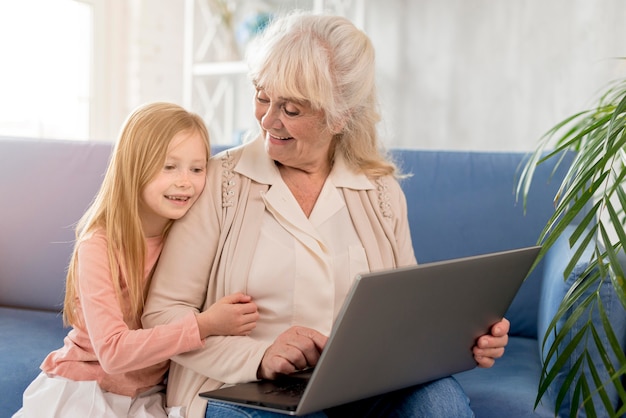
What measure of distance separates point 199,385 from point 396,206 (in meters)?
0.56

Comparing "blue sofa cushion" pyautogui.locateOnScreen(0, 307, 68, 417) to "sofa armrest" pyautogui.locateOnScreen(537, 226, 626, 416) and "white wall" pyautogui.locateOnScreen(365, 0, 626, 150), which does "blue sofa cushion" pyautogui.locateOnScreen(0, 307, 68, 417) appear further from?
"white wall" pyautogui.locateOnScreen(365, 0, 626, 150)

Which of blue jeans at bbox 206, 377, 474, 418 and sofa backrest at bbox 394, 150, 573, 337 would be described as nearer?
blue jeans at bbox 206, 377, 474, 418

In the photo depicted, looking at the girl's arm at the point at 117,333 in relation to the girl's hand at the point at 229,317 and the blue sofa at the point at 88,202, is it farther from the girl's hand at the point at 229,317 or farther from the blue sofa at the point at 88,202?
the blue sofa at the point at 88,202

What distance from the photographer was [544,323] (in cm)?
166

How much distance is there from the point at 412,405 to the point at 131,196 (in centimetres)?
63

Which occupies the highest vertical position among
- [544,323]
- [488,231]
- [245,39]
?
[245,39]

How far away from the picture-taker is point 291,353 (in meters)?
1.26

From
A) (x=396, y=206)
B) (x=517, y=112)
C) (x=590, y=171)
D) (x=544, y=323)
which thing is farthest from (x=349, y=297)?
(x=517, y=112)

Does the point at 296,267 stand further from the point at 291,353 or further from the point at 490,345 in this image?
the point at 490,345

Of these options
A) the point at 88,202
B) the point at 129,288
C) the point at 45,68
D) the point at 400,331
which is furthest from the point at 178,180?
the point at 45,68

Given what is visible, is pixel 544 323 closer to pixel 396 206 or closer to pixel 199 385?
pixel 396 206

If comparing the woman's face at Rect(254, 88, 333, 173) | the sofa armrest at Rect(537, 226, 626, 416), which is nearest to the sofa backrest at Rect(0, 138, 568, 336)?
the sofa armrest at Rect(537, 226, 626, 416)

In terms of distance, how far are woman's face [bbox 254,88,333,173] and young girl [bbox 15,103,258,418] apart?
0.12m

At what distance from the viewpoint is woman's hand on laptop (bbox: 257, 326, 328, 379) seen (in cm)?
126
